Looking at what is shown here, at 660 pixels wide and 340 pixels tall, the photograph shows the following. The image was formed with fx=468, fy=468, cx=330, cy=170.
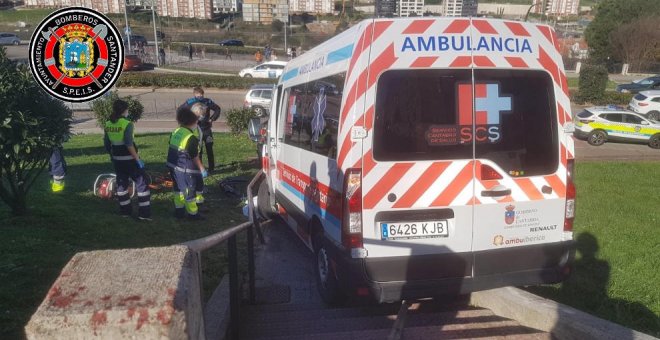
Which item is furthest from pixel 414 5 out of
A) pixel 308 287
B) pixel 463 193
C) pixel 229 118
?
pixel 229 118

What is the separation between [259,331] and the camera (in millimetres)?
3846

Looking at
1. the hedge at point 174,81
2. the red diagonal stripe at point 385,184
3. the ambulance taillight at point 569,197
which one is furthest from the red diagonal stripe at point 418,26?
the hedge at point 174,81

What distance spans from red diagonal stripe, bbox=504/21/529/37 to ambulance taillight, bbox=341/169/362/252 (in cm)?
164

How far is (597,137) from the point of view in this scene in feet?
58.7

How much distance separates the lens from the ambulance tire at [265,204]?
24.5 ft

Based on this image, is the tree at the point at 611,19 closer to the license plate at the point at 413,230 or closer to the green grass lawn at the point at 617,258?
the green grass lawn at the point at 617,258

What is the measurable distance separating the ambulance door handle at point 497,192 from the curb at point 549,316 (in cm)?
94

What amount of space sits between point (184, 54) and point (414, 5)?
157 feet

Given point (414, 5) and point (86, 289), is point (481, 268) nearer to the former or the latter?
point (414, 5)

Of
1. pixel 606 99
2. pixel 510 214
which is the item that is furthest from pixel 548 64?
pixel 606 99

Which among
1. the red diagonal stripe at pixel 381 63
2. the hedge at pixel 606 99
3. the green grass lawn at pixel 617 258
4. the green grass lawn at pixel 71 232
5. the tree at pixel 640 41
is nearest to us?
the red diagonal stripe at pixel 381 63

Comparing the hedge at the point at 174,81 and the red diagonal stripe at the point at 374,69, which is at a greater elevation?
the red diagonal stripe at the point at 374,69

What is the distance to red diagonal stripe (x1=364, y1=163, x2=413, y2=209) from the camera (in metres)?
3.50

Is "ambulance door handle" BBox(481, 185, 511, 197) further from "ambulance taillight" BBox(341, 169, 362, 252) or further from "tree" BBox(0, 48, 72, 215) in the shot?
"tree" BBox(0, 48, 72, 215)
